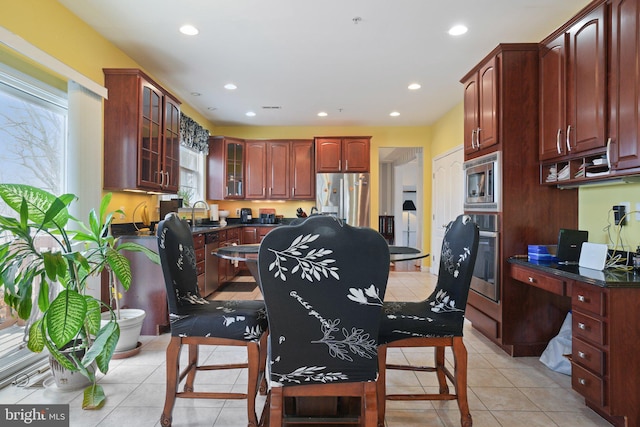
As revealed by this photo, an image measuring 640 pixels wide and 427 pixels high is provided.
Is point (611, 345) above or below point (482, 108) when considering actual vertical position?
below

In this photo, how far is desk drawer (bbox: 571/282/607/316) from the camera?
70.7 inches

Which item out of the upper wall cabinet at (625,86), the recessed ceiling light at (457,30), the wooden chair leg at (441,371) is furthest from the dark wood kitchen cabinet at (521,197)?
the wooden chair leg at (441,371)

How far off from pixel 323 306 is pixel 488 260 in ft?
7.18

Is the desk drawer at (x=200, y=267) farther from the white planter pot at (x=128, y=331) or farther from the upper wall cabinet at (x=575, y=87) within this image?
the upper wall cabinet at (x=575, y=87)

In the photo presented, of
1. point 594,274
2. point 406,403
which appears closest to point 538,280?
point 594,274

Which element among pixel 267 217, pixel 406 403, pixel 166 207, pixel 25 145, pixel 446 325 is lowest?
pixel 406 403

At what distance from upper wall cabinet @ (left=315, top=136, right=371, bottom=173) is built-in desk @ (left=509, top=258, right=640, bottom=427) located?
4.38 metres

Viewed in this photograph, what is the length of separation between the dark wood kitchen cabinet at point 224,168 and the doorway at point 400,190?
10.1 feet

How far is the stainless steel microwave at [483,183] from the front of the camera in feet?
9.15

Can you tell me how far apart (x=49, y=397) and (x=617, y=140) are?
3.68 m

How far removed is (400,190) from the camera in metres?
8.99

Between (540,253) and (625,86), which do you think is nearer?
(625,86)

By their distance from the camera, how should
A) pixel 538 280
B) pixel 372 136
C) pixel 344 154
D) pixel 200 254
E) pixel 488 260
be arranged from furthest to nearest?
pixel 372 136 → pixel 344 154 → pixel 200 254 → pixel 488 260 → pixel 538 280

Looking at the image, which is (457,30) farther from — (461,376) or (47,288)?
(47,288)
